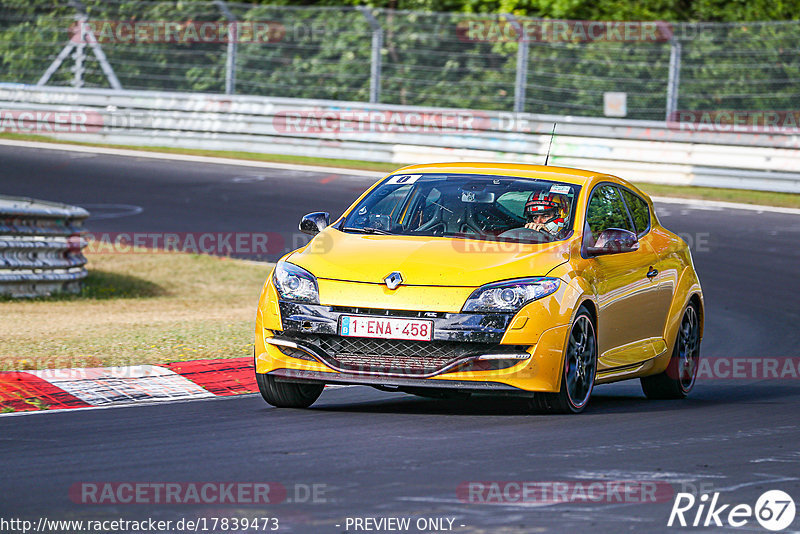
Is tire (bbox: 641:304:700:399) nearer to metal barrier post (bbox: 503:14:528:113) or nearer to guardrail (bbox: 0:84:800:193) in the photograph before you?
guardrail (bbox: 0:84:800:193)

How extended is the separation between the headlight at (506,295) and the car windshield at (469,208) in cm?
67

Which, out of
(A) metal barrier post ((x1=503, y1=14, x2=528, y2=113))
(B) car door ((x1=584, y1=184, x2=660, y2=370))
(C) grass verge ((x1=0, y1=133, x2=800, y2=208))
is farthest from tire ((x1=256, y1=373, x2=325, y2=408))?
(A) metal barrier post ((x1=503, y1=14, x2=528, y2=113))

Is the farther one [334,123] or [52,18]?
[52,18]

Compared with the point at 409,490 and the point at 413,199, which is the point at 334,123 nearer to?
the point at 413,199

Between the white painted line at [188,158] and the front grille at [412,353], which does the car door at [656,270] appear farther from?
the white painted line at [188,158]

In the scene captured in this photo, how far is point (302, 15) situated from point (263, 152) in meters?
2.89

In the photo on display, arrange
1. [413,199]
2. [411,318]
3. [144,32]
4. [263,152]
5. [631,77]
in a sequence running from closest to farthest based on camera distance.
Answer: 1. [411,318]
2. [413,199]
3. [631,77]
4. [263,152]
5. [144,32]

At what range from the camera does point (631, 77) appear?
24.5 metres

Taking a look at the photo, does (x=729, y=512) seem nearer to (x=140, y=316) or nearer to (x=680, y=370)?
(x=680, y=370)

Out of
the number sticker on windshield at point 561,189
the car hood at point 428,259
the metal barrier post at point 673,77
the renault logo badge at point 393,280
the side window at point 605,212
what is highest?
the metal barrier post at point 673,77

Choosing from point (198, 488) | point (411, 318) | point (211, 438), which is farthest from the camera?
point (411, 318)

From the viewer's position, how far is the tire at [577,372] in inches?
319

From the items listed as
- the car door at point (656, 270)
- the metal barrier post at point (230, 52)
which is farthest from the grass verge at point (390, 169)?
the car door at point (656, 270)

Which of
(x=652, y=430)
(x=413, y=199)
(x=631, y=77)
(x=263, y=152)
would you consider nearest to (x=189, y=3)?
(x=263, y=152)
